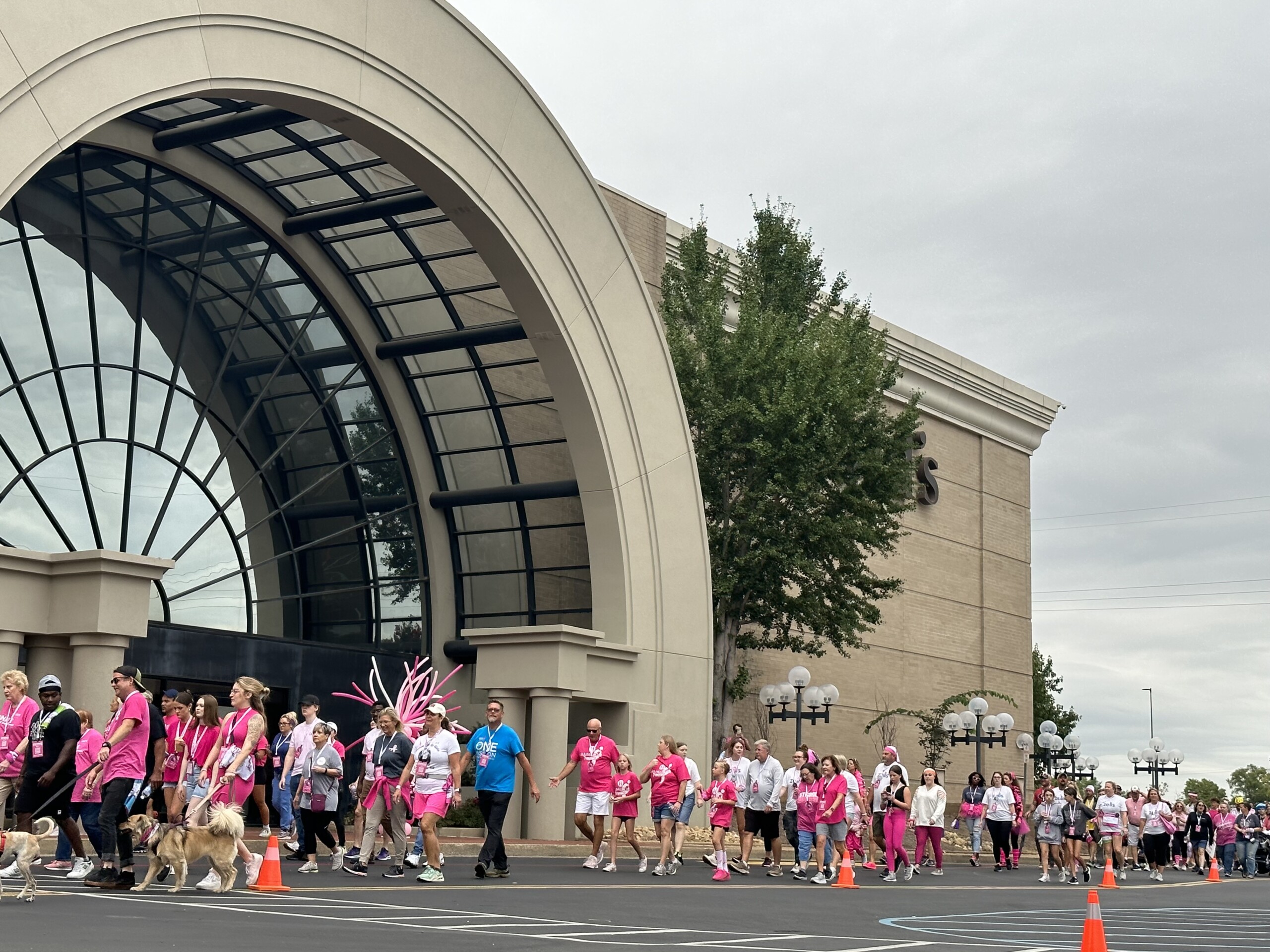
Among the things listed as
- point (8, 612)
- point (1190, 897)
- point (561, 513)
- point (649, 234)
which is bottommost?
point (1190, 897)

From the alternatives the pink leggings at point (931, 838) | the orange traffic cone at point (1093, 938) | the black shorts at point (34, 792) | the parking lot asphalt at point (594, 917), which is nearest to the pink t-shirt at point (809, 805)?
the parking lot asphalt at point (594, 917)

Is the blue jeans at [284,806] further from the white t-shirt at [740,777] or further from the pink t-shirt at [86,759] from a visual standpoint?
the white t-shirt at [740,777]

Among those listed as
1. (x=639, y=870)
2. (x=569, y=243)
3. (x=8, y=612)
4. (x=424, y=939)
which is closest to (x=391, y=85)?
(x=569, y=243)

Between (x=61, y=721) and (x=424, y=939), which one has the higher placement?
(x=61, y=721)

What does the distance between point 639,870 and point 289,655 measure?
8.34 m

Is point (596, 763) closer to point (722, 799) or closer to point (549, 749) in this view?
point (722, 799)

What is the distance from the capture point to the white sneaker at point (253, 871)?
44.3ft

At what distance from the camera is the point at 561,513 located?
29453 mm

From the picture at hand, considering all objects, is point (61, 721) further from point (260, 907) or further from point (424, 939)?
point (424, 939)

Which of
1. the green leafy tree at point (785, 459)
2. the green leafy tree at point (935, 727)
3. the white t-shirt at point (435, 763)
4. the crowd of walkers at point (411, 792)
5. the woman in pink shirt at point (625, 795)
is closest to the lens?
the crowd of walkers at point (411, 792)

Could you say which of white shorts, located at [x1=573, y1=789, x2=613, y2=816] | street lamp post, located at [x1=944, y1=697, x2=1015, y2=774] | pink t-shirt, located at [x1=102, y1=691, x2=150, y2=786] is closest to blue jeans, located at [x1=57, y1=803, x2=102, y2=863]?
pink t-shirt, located at [x1=102, y1=691, x2=150, y2=786]

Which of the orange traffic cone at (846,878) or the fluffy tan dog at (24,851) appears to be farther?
the orange traffic cone at (846,878)

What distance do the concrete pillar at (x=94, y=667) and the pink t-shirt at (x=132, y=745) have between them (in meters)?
6.23

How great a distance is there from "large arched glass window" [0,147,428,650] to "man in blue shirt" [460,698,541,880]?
30.2 ft
